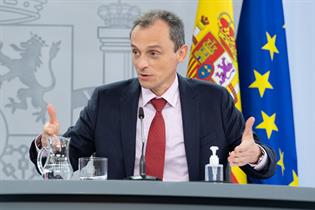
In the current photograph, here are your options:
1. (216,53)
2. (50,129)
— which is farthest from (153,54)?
(216,53)

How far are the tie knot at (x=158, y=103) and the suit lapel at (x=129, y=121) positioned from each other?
68 millimetres

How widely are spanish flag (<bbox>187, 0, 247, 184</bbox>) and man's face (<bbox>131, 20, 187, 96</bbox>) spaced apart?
1.16 meters

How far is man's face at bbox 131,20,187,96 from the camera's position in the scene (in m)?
2.34

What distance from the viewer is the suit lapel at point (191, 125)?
235cm

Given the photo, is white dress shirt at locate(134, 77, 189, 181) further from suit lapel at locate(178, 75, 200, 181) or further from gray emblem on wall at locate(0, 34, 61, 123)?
gray emblem on wall at locate(0, 34, 61, 123)

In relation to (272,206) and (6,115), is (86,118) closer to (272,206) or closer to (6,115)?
(272,206)

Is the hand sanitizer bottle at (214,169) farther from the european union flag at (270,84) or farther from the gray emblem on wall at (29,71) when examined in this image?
the gray emblem on wall at (29,71)

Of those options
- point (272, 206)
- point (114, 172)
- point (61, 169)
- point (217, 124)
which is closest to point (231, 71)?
point (217, 124)

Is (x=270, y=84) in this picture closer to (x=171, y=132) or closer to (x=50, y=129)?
A: (x=171, y=132)

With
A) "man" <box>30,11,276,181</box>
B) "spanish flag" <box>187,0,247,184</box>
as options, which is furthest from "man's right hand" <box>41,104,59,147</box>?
"spanish flag" <box>187,0,247,184</box>

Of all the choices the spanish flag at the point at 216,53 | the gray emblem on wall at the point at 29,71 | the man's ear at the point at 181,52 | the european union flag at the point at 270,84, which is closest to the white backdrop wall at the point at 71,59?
the gray emblem on wall at the point at 29,71

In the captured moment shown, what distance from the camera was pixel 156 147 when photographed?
235cm

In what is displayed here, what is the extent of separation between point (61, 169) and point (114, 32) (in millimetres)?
2037

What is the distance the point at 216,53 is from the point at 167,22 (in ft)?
3.99
